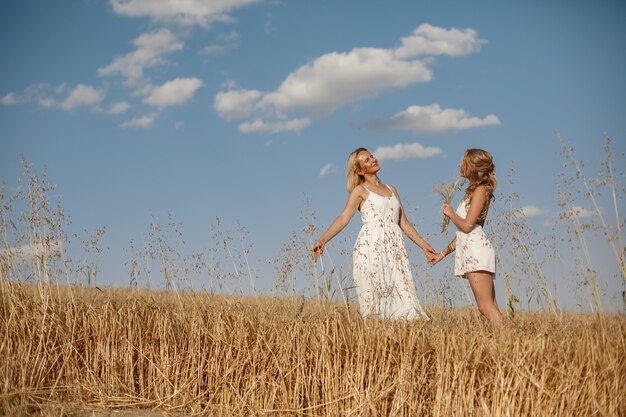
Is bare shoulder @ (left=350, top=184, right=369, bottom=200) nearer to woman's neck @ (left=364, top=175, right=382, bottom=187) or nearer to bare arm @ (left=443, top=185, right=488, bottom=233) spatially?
woman's neck @ (left=364, top=175, right=382, bottom=187)

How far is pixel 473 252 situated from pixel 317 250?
1454 mm

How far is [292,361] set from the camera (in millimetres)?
4801

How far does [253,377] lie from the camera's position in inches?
189

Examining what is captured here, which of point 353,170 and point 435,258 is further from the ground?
point 353,170

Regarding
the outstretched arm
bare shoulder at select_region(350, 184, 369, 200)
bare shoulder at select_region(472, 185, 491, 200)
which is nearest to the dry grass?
the outstretched arm

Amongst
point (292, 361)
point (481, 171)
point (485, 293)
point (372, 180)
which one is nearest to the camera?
point (292, 361)

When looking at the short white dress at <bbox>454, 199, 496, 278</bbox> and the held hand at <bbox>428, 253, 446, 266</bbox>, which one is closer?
the short white dress at <bbox>454, 199, 496, 278</bbox>

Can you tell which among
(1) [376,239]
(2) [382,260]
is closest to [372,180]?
(1) [376,239]

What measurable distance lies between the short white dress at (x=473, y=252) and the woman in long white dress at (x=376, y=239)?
516 millimetres

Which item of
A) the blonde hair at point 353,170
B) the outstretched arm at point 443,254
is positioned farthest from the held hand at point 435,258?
the blonde hair at point 353,170

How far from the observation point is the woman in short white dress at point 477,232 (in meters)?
5.55

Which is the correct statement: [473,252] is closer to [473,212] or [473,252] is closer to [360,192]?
[473,212]

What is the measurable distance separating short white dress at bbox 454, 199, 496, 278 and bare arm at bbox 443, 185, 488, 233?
12cm

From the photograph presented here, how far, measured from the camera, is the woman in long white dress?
6.04 meters
